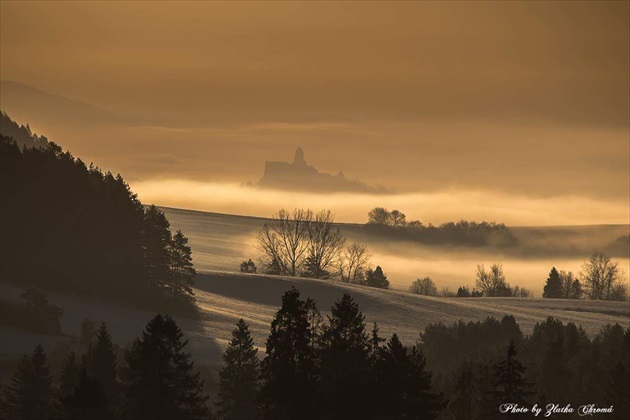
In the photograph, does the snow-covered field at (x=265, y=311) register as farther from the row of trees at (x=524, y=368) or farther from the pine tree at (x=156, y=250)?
the row of trees at (x=524, y=368)

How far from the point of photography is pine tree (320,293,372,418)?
55656 millimetres

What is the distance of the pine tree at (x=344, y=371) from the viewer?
2191 inches

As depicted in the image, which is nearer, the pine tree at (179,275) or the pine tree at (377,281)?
the pine tree at (179,275)

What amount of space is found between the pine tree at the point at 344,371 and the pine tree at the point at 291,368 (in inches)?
25.6

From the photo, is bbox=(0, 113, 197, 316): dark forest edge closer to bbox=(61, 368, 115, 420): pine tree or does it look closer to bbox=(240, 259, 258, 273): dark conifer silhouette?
bbox=(240, 259, 258, 273): dark conifer silhouette

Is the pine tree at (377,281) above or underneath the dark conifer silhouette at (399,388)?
above

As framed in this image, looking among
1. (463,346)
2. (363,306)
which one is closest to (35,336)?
(463,346)

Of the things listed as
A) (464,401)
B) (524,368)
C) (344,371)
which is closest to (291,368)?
(344,371)

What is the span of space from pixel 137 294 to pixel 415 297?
40.5 meters

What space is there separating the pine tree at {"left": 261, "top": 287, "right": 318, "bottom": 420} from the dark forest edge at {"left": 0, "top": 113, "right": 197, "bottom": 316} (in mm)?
74661

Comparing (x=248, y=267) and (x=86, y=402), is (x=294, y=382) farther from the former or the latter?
(x=248, y=267)

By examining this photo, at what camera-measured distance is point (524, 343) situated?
362ft

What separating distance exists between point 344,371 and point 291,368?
2253mm

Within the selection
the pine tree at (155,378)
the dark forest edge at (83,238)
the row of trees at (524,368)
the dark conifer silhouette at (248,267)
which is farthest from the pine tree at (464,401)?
the dark conifer silhouette at (248,267)
